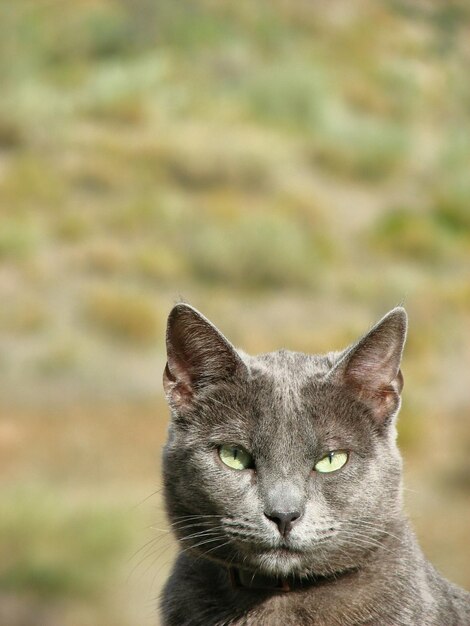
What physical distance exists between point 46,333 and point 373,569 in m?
7.08

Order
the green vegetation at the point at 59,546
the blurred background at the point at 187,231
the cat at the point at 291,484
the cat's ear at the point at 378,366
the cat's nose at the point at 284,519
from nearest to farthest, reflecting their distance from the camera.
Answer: the cat's nose at the point at 284,519 → the cat at the point at 291,484 → the cat's ear at the point at 378,366 → the green vegetation at the point at 59,546 → the blurred background at the point at 187,231

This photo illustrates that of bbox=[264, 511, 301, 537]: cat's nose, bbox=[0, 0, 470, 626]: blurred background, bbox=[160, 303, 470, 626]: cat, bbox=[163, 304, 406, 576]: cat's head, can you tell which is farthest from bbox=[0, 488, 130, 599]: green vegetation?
bbox=[264, 511, 301, 537]: cat's nose

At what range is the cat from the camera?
2.71 m

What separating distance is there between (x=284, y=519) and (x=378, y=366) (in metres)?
0.48

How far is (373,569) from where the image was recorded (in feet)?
9.47

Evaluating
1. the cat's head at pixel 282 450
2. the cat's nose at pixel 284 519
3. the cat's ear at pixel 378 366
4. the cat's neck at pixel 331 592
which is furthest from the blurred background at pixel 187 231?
the cat's nose at pixel 284 519

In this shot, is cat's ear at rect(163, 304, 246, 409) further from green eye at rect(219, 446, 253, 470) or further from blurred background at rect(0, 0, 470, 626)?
blurred background at rect(0, 0, 470, 626)

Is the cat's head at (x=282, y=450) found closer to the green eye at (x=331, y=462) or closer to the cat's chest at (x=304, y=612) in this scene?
the green eye at (x=331, y=462)

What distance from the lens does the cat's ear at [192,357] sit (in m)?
2.84

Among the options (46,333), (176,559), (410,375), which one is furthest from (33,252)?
(176,559)

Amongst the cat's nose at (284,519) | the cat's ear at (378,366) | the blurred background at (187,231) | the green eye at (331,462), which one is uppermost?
the blurred background at (187,231)

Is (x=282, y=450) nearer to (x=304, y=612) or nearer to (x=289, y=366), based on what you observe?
(x=289, y=366)

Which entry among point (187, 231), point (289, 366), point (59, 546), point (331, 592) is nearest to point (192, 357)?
point (289, 366)

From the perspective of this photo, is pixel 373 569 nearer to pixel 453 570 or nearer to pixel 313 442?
pixel 313 442
